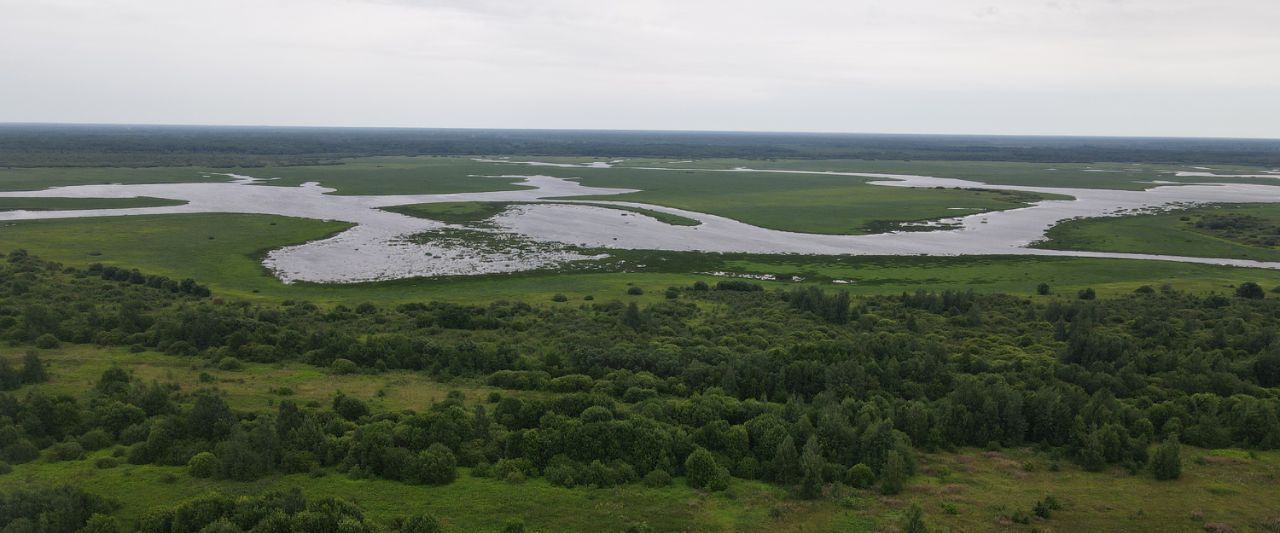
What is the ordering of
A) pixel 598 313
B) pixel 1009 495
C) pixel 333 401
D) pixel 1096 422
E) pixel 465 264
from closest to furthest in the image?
pixel 1009 495 < pixel 1096 422 < pixel 333 401 < pixel 598 313 < pixel 465 264

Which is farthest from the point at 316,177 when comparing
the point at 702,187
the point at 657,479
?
the point at 657,479

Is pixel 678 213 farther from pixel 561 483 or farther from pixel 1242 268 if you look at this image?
pixel 561 483

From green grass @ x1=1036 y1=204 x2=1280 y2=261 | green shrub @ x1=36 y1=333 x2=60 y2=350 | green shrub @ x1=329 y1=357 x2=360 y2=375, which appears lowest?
green shrub @ x1=329 y1=357 x2=360 y2=375

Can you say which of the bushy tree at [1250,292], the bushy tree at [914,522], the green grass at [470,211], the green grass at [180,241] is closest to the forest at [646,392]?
the bushy tree at [1250,292]

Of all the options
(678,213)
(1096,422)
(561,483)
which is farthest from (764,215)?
(561,483)

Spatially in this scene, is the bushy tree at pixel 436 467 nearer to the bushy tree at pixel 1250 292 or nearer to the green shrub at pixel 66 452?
the green shrub at pixel 66 452

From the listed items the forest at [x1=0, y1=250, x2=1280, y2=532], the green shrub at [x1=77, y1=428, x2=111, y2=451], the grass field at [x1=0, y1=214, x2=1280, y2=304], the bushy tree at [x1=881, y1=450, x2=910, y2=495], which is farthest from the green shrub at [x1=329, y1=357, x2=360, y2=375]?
the bushy tree at [x1=881, y1=450, x2=910, y2=495]

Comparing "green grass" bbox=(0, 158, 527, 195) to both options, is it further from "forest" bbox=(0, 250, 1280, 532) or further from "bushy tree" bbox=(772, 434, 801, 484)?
"bushy tree" bbox=(772, 434, 801, 484)
